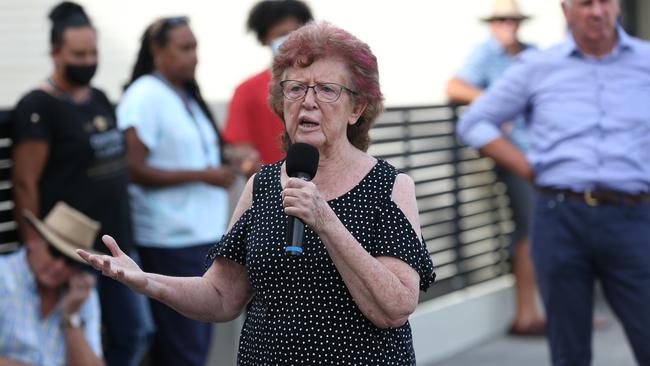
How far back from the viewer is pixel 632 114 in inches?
237

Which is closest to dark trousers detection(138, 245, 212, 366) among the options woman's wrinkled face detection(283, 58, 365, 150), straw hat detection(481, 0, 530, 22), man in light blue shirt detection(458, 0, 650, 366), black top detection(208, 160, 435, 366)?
man in light blue shirt detection(458, 0, 650, 366)

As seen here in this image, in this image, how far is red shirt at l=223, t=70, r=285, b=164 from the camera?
269 inches

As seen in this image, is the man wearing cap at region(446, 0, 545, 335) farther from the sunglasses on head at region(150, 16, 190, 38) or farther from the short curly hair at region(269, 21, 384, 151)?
the short curly hair at region(269, 21, 384, 151)

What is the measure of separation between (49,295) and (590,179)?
2.35m

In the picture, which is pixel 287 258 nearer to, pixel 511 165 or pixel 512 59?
pixel 511 165

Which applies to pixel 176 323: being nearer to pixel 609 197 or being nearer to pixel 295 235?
pixel 609 197

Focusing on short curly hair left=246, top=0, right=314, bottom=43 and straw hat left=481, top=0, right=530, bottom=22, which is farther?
straw hat left=481, top=0, right=530, bottom=22

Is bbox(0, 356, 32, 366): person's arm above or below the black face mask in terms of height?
below

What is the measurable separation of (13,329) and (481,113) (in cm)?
234

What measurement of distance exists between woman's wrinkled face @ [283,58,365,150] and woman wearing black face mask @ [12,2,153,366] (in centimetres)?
238

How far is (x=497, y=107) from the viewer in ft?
20.9

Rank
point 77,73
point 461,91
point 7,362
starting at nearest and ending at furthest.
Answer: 1. point 7,362
2. point 77,73
3. point 461,91

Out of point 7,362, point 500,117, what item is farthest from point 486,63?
point 7,362

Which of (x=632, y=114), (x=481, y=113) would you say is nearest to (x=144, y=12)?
(x=481, y=113)
